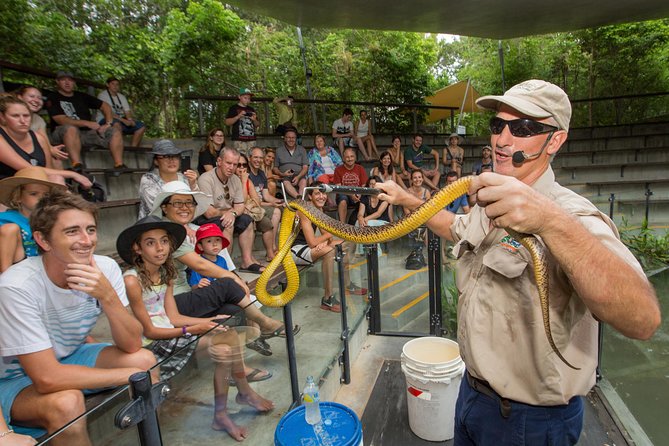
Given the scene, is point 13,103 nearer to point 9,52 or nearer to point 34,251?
point 34,251

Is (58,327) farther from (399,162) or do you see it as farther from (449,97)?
(449,97)

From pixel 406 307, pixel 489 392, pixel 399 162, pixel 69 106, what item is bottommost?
pixel 406 307

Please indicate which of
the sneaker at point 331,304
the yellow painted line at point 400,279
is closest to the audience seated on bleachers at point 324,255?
the sneaker at point 331,304

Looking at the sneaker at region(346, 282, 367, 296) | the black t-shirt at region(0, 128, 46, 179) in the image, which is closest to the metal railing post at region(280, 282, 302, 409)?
the sneaker at region(346, 282, 367, 296)

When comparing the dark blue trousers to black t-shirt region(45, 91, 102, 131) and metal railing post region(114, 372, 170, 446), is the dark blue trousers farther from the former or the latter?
black t-shirt region(45, 91, 102, 131)

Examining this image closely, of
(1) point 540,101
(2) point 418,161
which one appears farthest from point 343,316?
(2) point 418,161

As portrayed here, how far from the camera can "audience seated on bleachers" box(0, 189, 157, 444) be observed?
192 centimetres

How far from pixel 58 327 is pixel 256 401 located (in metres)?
1.28

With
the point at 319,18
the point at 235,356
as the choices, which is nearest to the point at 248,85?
the point at 319,18

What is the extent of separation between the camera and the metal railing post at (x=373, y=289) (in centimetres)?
479

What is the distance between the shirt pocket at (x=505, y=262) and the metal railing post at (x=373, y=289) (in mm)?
3169

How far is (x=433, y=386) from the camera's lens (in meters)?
3.13

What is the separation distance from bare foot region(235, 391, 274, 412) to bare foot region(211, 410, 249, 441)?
0.39 feet

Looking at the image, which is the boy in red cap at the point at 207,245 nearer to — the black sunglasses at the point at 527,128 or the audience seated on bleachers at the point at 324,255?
the audience seated on bleachers at the point at 324,255
